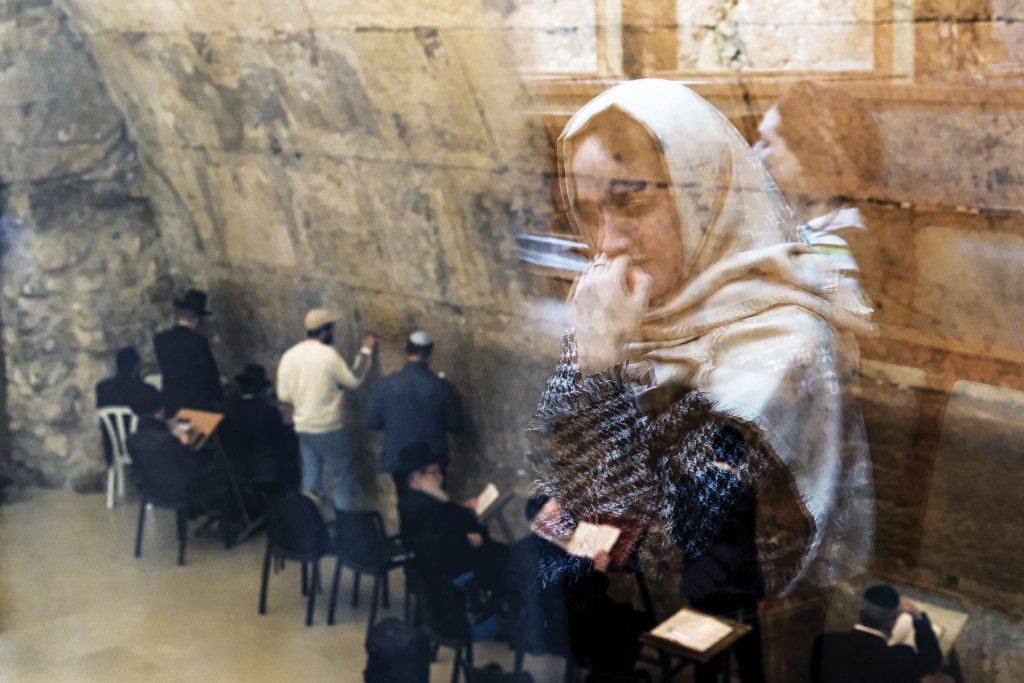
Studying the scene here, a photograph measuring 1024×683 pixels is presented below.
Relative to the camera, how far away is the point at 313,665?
3404 mm

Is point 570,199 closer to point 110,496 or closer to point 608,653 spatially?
point 608,653

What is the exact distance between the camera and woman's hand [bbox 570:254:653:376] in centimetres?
253

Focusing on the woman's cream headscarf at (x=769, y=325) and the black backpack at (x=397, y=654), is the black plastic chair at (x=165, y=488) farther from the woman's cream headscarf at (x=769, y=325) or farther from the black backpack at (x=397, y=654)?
the woman's cream headscarf at (x=769, y=325)

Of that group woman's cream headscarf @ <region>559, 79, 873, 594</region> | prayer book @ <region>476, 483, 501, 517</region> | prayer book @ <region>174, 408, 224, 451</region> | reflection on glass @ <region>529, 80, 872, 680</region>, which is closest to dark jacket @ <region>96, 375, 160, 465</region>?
prayer book @ <region>174, 408, 224, 451</region>

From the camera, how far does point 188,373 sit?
3.62m

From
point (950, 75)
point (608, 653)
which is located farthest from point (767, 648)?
point (950, 75)

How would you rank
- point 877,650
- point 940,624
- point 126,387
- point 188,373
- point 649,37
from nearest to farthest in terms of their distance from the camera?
point 940,624 → point 877,650 → point 649,37 → point 188,373 → point 126,387

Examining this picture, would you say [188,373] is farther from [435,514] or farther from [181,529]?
[435,514]

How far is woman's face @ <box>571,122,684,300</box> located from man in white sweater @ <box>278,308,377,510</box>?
0.94 m

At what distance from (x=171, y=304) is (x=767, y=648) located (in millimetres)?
2168

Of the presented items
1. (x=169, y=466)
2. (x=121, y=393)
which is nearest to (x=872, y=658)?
(x=169, y=466)

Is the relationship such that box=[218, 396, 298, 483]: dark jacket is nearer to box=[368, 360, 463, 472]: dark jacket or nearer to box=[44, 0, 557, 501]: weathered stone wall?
box=[44, 0, 557, 501]: weathered stone wall

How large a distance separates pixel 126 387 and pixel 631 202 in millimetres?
2014

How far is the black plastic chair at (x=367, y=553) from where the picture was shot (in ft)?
10.8
